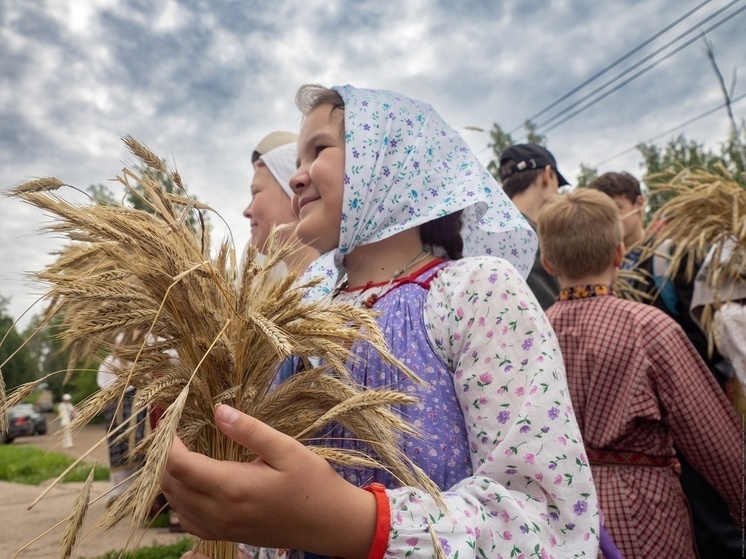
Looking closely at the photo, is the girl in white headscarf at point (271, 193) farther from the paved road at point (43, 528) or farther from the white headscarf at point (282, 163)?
the paved road at point (43, 528)

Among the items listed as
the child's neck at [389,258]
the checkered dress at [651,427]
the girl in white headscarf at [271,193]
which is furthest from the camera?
the girl in white headscarf at [271,193]

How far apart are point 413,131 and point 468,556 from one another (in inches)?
45.1

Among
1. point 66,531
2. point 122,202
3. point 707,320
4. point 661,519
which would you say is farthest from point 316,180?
point 707,320

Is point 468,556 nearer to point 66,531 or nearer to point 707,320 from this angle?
point 66,531

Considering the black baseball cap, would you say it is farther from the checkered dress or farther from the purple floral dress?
the purple floral dress

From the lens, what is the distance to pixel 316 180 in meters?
1.56

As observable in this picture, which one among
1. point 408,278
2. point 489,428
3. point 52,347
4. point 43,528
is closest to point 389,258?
point 408,278

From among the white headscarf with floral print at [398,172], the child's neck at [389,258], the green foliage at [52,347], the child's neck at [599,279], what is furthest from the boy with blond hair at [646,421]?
the green foliage at [52,347]

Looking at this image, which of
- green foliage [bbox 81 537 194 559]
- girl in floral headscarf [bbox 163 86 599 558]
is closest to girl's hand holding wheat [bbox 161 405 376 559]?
girl in floral headscarf [bbox 163 86 599 558]

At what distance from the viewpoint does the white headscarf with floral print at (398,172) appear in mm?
1544

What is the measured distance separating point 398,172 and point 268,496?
96 cm

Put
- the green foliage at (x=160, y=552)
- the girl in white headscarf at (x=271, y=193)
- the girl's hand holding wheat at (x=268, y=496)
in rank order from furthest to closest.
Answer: the green foliage at (x=160, y=552), the girl in white headscarf at (x=271, y=193), the girl's hand holding wheat at (x=268, y=496)

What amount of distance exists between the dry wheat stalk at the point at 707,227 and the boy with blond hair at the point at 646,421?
54cm

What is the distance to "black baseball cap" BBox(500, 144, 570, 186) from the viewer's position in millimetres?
3619
